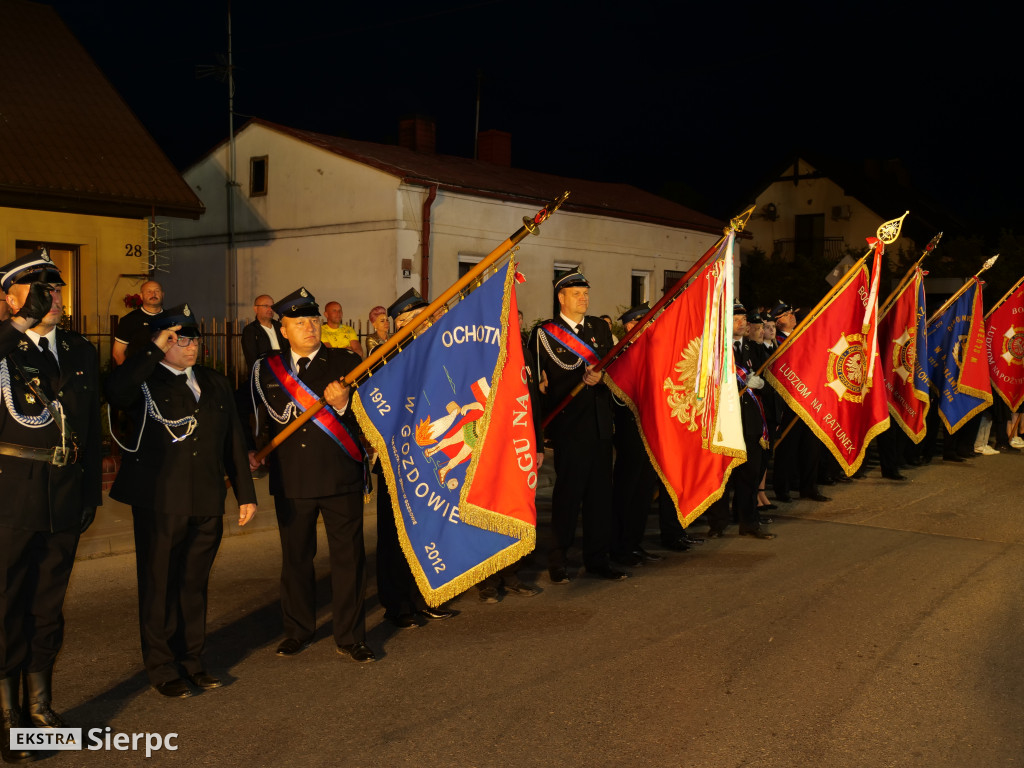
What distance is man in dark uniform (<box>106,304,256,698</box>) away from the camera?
4926mm

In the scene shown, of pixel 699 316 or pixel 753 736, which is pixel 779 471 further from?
pixel 753 736

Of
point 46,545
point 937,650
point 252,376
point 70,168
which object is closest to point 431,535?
point 252,376

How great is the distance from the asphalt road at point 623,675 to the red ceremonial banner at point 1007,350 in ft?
24.0

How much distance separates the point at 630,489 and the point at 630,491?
0.02 m

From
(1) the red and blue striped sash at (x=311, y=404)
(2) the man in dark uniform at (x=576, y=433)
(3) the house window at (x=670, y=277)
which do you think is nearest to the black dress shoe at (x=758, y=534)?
(2) the man in dark uniform at (x=576, y=433)

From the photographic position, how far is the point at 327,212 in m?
22.1

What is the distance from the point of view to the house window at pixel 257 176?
23719 mm

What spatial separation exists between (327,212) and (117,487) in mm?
17739

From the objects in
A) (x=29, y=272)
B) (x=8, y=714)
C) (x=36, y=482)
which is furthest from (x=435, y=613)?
(x=29, y=272)

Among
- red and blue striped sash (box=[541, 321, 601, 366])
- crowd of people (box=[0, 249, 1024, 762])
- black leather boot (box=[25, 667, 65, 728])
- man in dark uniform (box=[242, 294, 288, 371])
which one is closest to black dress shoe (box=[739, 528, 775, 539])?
crowd of people (box=[0, 249, 1024, 762])

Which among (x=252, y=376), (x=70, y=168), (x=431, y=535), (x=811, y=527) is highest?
(x=70, y=168)

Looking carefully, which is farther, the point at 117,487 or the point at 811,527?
the point at 811,527

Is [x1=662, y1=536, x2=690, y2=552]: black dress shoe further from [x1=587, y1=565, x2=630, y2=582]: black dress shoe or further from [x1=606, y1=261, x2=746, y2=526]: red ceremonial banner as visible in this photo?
[x1=587, y1=565, x2=630, y2=582]: black dress shoe

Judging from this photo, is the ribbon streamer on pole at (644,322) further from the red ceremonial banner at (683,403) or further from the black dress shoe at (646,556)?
the black dress shoe at (646,556)
